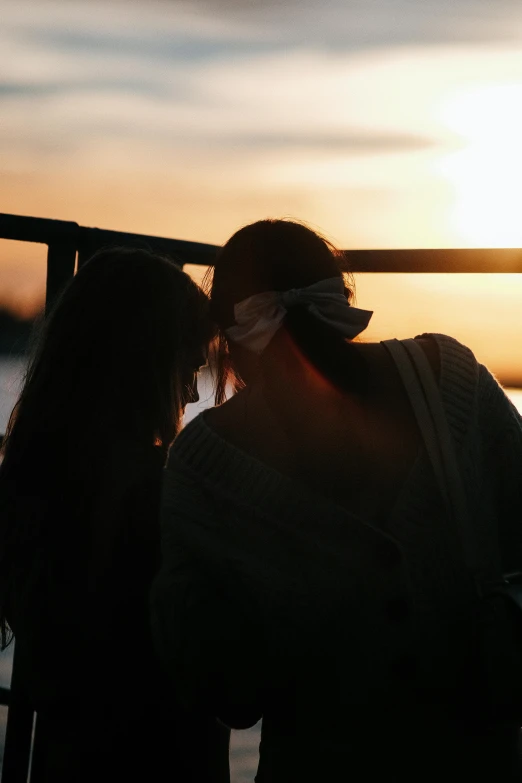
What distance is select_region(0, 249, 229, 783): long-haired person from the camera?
1884 mm

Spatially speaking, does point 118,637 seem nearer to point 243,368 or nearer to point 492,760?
point 243,368

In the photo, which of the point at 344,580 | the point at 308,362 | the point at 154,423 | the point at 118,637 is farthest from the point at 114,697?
the point at 308,362

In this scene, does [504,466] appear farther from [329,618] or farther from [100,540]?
[100,540]

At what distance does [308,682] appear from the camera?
1494 millimetres

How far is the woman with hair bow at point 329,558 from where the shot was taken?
4.83ft

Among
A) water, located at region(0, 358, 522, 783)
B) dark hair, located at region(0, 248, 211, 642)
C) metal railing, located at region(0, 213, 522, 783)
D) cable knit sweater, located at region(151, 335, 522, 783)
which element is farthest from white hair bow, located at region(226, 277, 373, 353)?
metal railing, located at region(0, 213, 522, 783)

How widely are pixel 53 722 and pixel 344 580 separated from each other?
2.49ft

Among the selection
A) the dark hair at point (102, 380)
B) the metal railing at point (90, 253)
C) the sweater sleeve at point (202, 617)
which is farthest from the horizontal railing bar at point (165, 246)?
the sweater sleeve at point (202, 617)

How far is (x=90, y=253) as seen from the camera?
7.73 ft

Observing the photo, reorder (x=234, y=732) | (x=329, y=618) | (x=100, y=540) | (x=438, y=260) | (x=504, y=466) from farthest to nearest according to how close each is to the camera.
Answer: (x=234, y=732), (x=438, y=260), (x=100, y=540), (x=504, y=466), (x=329, y=618)

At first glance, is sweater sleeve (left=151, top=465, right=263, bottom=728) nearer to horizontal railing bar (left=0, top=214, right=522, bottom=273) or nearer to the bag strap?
the bag strap

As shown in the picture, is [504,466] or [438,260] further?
[438,260]

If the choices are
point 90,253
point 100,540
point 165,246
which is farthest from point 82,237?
point 100,540

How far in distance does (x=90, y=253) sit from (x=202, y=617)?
3.63ft
